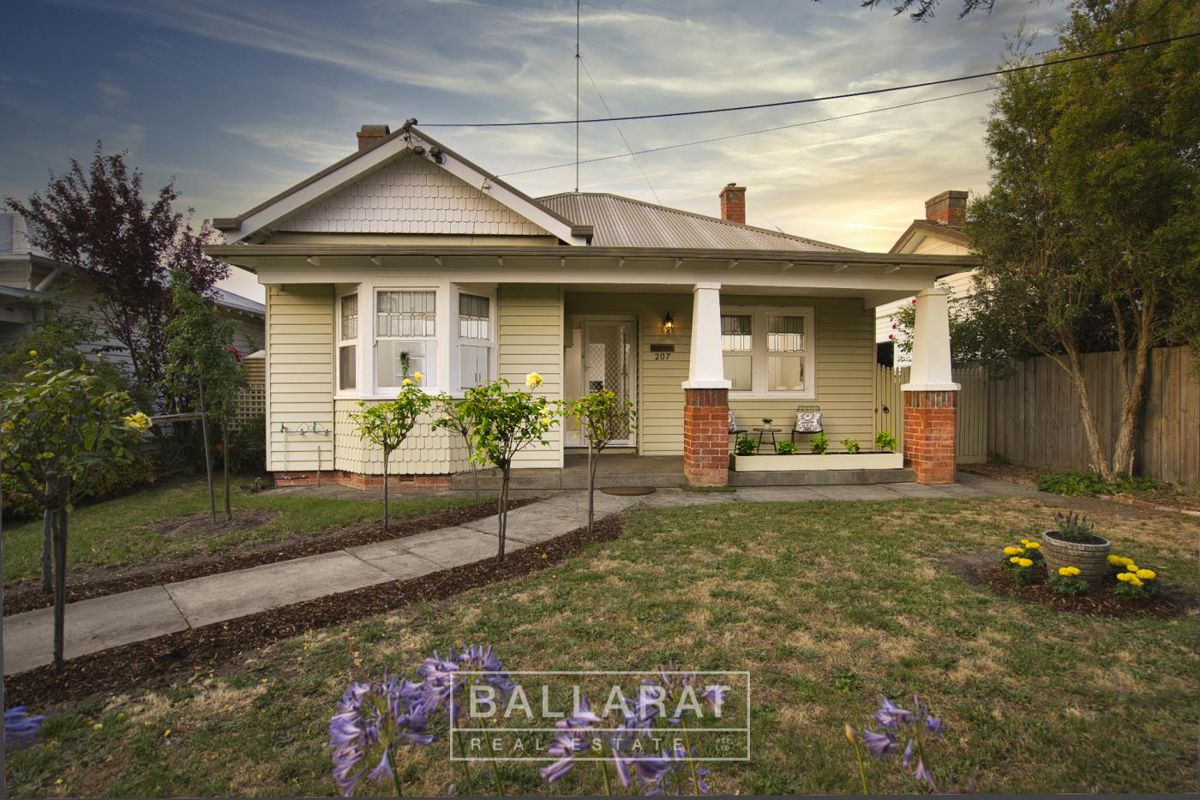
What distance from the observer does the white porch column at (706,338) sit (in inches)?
291

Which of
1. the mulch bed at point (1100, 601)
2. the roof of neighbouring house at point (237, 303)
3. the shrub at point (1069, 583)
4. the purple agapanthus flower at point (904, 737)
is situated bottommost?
the mulch bed at point (1100, 601)

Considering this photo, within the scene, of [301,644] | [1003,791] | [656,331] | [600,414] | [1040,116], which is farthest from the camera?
[656,331]

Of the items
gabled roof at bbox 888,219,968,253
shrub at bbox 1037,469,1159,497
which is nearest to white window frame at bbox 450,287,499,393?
gabled roof at bbox 888,219,968,253

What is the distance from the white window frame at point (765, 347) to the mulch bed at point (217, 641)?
244 inches

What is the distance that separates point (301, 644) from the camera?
9.53 feet

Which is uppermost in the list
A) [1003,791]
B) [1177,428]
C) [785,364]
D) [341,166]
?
[341,166]

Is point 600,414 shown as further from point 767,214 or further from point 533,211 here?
point 533,211

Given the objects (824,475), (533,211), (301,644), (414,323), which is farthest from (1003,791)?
(533,211)

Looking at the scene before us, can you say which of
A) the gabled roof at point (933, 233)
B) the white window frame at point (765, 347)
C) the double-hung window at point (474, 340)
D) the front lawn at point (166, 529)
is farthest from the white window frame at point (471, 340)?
the gabled roof at point (933, 233)

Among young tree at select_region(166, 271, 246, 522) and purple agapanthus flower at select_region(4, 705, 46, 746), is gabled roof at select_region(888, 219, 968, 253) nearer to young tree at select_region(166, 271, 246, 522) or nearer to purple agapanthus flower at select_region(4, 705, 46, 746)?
young tree at select_region(166, 271, 246, 522)

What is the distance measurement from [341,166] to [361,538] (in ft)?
17.9

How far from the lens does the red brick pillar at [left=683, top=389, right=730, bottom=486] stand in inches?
285

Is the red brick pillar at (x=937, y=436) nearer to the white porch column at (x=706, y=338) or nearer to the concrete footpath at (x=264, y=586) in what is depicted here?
the white porch column at (x=706, y=338)

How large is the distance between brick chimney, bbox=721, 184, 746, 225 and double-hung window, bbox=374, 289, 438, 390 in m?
6.87
